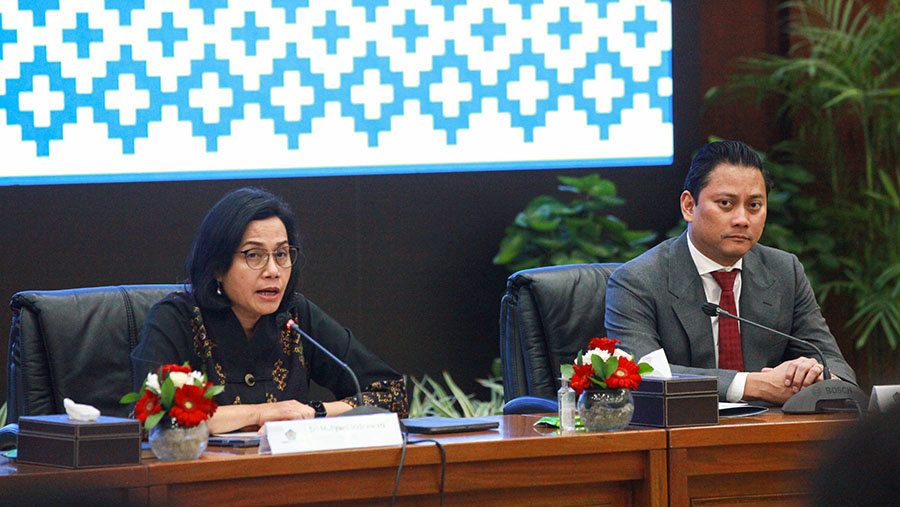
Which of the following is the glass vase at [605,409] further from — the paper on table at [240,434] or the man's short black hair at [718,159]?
the man's short black hair at [718,159]

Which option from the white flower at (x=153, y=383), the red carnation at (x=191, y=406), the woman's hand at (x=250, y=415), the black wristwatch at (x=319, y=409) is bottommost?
the black wristwatch at (x=319, y=409)

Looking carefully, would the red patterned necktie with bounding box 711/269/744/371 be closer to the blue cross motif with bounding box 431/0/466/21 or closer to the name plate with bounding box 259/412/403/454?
the name plate with bounding box 259/412/403/454

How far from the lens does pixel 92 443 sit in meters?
1.74

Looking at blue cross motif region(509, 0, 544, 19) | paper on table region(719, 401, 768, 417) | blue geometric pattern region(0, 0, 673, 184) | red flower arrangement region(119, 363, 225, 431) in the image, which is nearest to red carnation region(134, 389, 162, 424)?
red flower arrangement region(119, 363, 225, 431)

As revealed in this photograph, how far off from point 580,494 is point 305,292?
2.14 m

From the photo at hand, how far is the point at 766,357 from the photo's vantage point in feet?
9.22

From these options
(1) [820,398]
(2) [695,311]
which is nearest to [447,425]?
(1) [820,398]

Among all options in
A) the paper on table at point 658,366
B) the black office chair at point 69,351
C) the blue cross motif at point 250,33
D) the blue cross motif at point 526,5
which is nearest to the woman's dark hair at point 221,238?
the black office chair at point 69,351

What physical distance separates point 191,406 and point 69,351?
892 millimetres

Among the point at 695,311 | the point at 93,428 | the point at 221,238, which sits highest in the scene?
the point at 221,238

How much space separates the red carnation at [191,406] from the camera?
5.81 feet

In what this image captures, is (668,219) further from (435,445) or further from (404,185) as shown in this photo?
(435,445)

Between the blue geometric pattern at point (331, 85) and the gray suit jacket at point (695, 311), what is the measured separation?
131cm

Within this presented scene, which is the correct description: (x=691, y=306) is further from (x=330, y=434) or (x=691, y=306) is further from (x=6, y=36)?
(x=6, y=36)
